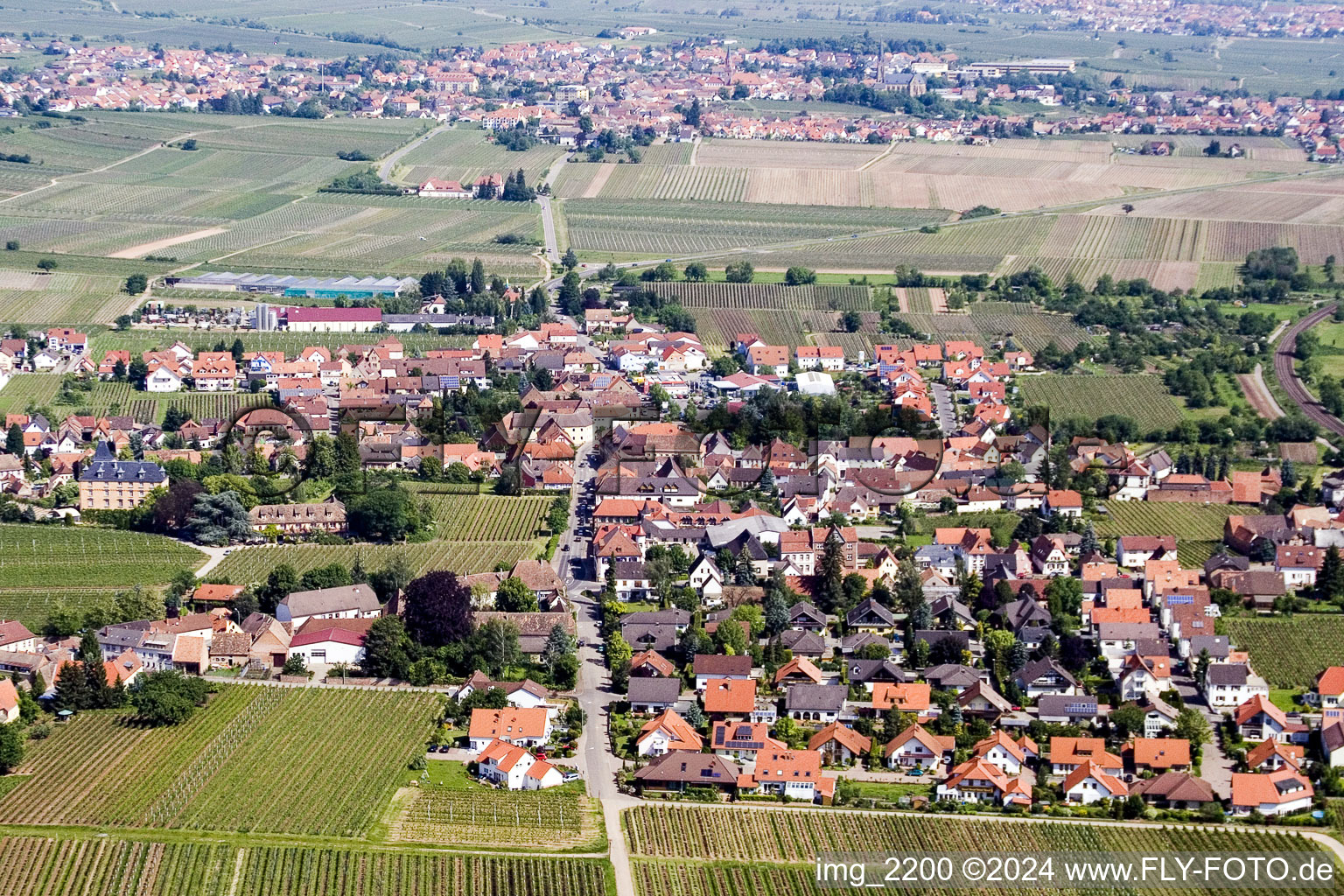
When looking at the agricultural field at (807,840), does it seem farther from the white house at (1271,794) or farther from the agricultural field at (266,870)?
the agricultural field at (266,870)

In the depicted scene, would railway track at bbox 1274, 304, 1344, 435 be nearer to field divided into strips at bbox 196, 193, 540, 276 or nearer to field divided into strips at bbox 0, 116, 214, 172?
field divided into strips at bbox 196, 193, 540, 276

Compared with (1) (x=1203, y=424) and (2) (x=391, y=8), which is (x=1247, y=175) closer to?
(1) (x=1203, y=424)

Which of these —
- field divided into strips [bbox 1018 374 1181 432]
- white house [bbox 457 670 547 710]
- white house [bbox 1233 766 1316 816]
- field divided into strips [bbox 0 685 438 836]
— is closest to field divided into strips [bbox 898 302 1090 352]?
field divided into strips [bbox 1018 374 1181 432]

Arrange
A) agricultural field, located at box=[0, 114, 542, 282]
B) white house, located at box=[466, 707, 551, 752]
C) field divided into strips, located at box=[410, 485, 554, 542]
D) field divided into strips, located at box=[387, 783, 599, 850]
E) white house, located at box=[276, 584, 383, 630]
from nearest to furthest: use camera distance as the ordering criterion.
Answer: field divided into strips, located at box=[387, 783, 599, 850] < white house, located at box=[466, 707, 551, 752] < white house, located at box=[276, 584, 383, 630] < field divided into strips, located at box=[410, 485, 554, 542] < agricultural field, located at box=[0, 114, 542, 282]

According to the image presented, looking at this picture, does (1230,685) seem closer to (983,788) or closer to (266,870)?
(983,788)

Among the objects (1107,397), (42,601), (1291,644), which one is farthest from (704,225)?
(1291,644)

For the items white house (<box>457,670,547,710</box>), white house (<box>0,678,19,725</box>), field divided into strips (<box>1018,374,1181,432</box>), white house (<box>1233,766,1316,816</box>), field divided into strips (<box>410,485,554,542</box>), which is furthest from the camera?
field divided into strips (<box>1018,374,1181,432</box>)
